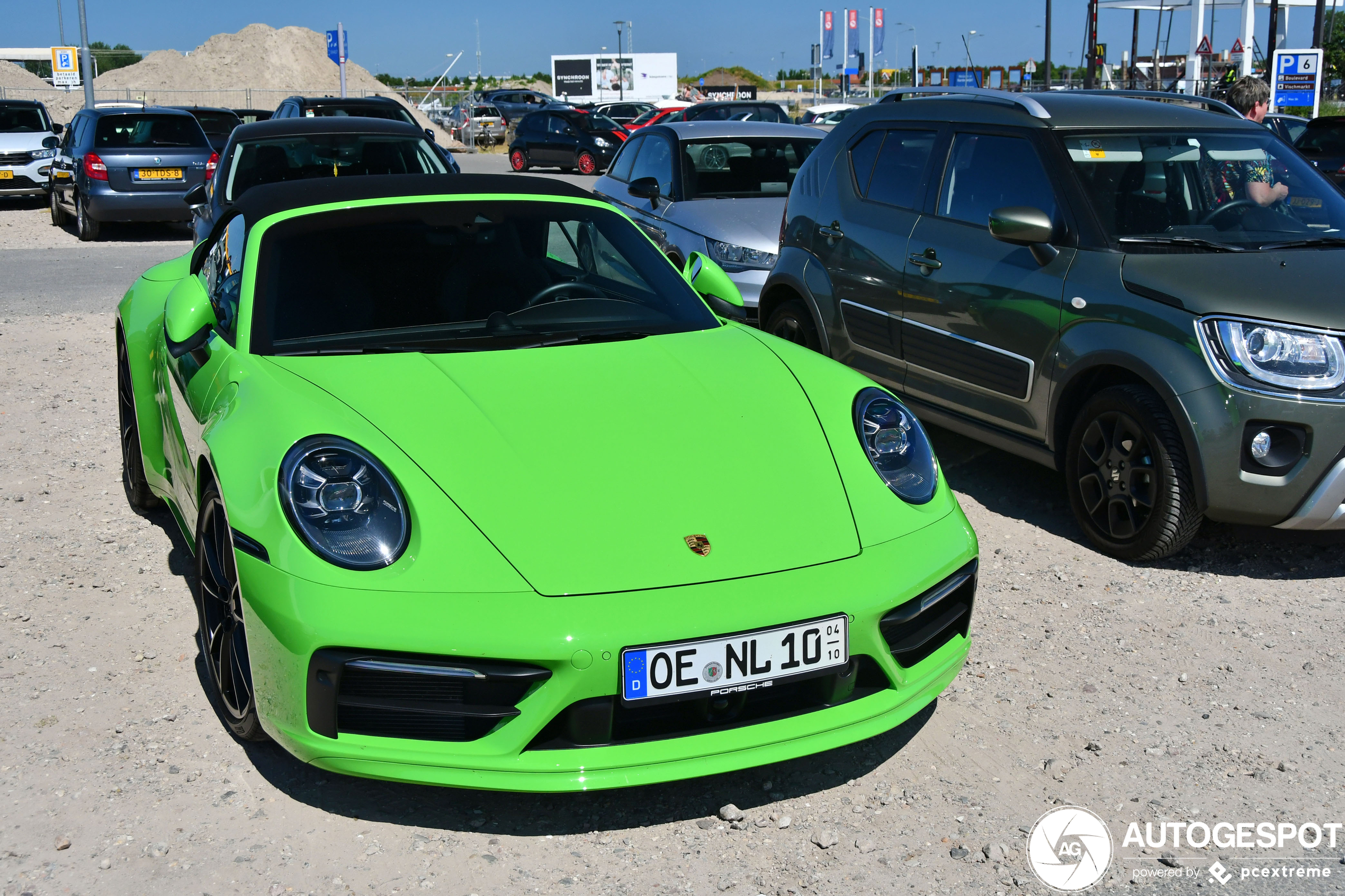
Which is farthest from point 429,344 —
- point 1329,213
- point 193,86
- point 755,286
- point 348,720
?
point 193,86

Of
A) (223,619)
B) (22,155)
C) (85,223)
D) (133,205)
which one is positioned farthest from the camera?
(22,155)

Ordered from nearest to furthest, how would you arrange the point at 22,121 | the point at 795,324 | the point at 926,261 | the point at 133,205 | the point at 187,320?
the point at 187,320 < the point at 926,261 < the point at 795,324 < the point at 133,205 < the point at 22,121

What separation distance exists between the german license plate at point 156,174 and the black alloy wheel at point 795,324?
36.4 feet

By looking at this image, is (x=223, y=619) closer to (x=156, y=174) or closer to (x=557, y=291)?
(x=557, y=291)

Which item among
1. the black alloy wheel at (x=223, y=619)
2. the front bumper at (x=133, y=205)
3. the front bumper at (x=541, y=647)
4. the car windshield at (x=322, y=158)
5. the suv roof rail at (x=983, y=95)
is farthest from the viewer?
the front bumper at (x=133, y=205)

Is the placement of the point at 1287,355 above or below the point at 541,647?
above

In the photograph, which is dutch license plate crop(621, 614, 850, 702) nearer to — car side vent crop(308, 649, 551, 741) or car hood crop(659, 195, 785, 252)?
car side vent crop(308, 649, 551, 741)

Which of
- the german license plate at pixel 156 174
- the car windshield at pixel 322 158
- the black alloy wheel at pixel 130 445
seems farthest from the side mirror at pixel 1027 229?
the german license plate at pixel 156 174

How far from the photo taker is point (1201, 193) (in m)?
4.90

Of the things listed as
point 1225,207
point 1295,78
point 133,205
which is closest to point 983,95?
point 1225,207

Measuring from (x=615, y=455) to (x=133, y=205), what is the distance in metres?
13.8

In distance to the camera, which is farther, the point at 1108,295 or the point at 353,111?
the point at 353,111

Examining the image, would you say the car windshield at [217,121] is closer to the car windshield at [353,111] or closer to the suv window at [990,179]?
the car windshield at [353,111]

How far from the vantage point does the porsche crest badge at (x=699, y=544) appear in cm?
273
